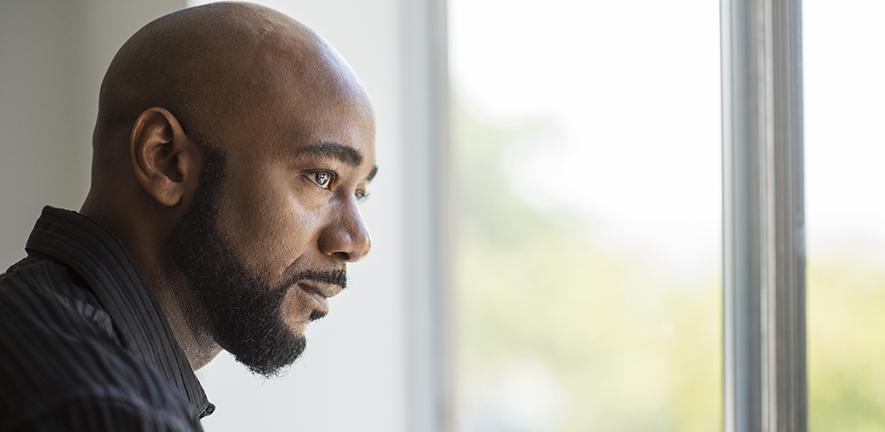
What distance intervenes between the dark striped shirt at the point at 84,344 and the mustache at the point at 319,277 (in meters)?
0.14

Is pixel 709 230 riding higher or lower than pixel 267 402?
higher

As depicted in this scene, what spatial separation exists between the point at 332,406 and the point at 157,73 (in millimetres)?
920

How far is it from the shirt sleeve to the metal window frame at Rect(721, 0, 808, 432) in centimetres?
94

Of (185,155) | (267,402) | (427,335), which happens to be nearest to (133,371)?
(185,155)

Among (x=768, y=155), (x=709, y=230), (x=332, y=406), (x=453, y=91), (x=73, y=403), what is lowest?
(x=332, y=406)

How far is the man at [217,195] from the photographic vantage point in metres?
0.96

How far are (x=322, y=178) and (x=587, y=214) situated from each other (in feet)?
2.39

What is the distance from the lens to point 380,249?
189 cm

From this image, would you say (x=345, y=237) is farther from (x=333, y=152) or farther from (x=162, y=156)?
(x=162, y=156)

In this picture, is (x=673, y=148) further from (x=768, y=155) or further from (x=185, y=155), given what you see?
(x=185, y=155)

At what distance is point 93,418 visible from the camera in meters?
0.67

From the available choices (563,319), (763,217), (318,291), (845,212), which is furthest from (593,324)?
(318,291)

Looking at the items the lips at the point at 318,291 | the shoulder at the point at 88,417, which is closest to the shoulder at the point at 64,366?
the shoulder at the point at 88,417

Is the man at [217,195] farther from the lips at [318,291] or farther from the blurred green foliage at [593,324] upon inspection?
the blurred green foliage at [593,324]
